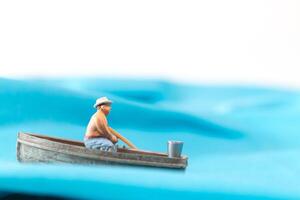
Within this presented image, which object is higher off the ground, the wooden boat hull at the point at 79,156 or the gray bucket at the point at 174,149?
the gray bucket at the point at 174,149

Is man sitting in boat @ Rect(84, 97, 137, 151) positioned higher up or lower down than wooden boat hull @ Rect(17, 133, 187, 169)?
higher up

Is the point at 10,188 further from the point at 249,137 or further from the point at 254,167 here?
the point at 249,137

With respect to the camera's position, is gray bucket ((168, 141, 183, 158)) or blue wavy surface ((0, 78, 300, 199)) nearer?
blue wavy surface ((0, 78, 300, 199))

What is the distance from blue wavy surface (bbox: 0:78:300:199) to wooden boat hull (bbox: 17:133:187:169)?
0.01 meters

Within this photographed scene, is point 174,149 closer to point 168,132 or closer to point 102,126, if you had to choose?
point 102,126

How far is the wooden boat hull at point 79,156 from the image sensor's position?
98 cm

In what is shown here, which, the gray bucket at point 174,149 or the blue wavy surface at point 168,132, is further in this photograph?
the gray bucket at point 174,149

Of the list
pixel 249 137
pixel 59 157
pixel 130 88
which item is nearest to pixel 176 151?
pixel 59 157

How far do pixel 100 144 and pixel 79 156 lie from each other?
0.05 meters

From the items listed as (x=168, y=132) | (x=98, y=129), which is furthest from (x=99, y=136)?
(x=168, y=132)

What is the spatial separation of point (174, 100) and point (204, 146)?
27 centimetres

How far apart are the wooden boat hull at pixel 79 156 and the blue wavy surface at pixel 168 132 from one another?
1 centimetres

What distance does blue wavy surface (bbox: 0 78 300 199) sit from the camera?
93 cm

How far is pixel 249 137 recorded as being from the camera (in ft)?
4.85
